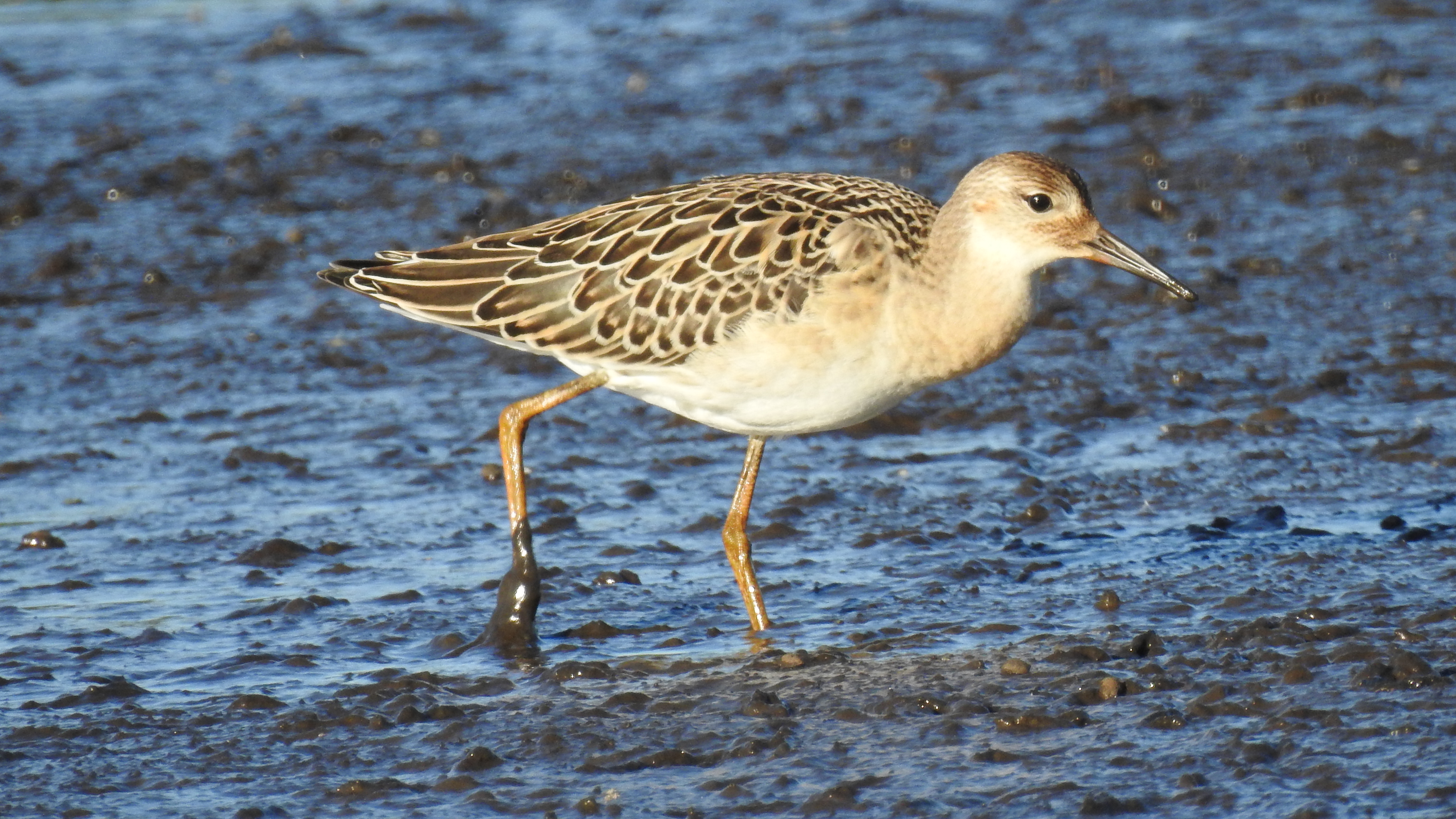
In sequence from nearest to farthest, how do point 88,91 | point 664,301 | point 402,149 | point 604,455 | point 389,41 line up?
point 664,301, point 604,455, point 402,149, point 88,91, point 389,41

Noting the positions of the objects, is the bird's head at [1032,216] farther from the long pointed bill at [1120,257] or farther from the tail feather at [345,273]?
the tail feather at [345,273]

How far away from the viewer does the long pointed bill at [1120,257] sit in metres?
6.97

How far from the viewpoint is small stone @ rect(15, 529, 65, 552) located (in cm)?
796

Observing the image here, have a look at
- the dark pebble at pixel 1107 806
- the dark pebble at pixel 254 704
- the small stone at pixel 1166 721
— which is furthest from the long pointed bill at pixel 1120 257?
the dark pebble at pixel 254 704

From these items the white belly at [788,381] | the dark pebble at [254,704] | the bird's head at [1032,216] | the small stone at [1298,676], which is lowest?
the dark pebble at [254,704]

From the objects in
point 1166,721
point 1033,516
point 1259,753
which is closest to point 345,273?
point 1033,516

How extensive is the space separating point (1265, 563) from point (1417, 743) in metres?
1.85

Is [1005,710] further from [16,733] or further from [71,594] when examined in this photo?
[71,594]

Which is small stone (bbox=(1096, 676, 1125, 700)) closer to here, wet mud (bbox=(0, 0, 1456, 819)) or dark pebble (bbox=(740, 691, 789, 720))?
wet mud (bbox=(0, 0, 1456, 819))

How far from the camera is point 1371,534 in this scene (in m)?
7.45

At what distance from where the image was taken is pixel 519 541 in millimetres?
7184

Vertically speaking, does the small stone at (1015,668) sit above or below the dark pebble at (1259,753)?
below

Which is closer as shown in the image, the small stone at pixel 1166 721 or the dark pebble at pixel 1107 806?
the dark pebble at pixel 1107 806

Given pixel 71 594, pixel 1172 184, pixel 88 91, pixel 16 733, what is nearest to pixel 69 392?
pixel 71 594
